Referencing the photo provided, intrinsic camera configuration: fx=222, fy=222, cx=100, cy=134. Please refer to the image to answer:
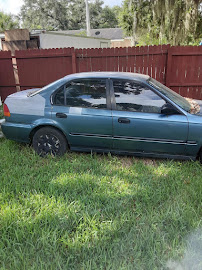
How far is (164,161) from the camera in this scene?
12.8 ft

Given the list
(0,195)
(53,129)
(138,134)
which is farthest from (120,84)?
(0,195)

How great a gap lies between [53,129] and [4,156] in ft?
3.50

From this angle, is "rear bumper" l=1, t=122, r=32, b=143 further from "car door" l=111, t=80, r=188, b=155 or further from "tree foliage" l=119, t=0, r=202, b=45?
"tree foliage" l=119, t=0, r=202, b=45

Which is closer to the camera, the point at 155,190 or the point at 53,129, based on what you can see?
the point at 155,190

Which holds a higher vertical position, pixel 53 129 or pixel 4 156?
pixel 53 129

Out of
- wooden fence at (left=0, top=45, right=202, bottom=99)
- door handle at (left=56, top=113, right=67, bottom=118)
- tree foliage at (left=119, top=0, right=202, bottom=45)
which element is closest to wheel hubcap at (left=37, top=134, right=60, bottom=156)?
door handle at (left=56, top=113, right=67, bottom=118)

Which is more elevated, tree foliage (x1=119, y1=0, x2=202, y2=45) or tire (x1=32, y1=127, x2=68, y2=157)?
tree foliage (x1=119, y1=0, x2=202, y2=45)

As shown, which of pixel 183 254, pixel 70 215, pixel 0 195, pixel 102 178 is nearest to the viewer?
pixel 183 254

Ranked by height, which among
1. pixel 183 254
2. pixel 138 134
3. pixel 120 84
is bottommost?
pixel 183 254

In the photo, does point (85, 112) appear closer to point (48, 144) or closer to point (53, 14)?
point (48, 144)

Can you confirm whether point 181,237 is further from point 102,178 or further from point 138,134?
point 138,134

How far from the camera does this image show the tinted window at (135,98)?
349 cm

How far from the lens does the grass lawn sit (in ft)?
6.88

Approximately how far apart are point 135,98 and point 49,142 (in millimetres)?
1683
